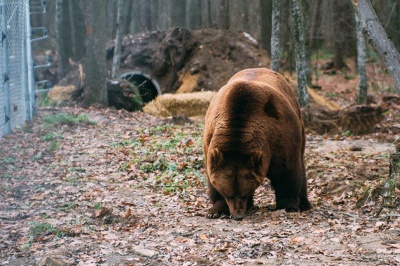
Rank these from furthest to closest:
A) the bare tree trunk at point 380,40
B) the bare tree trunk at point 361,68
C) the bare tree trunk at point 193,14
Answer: the bare tree trunk at point 193,14
the bare tree trunk at point 361,68
the bare tree trunk at point 380,40

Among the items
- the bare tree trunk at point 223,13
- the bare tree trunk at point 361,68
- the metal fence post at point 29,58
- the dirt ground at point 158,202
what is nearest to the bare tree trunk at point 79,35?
the bare tree trunk at point 223,13

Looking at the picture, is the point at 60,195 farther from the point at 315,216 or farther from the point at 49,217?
the point at 315,216

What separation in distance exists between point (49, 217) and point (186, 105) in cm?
1107

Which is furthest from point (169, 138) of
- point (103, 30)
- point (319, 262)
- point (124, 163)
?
point (319, 262)

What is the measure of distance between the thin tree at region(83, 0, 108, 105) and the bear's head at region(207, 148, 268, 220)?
1199 cm

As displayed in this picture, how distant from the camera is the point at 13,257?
6.81m

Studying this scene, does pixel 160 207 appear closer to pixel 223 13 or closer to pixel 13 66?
pixel 13 66

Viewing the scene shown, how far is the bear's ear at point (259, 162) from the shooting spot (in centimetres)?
781

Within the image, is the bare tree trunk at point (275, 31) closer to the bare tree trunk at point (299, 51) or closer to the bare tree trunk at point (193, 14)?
the bare tree trunk at point (299, 51)

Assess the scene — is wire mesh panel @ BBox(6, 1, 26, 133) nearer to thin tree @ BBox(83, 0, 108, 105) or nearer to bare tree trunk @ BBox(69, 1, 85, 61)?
thin tree @ BBox(83, 0, 108, 105)

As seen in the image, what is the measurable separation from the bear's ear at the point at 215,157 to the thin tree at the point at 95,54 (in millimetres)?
11997

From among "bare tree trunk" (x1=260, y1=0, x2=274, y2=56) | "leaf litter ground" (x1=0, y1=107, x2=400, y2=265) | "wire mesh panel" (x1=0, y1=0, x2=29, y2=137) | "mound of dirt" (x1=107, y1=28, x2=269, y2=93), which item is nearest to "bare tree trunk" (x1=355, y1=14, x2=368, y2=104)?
"mound of dirt" (x1=107, y1=28, x2=269, y2=93)

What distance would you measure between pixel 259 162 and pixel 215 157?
56cm

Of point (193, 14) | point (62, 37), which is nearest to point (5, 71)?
point (62, 37)
